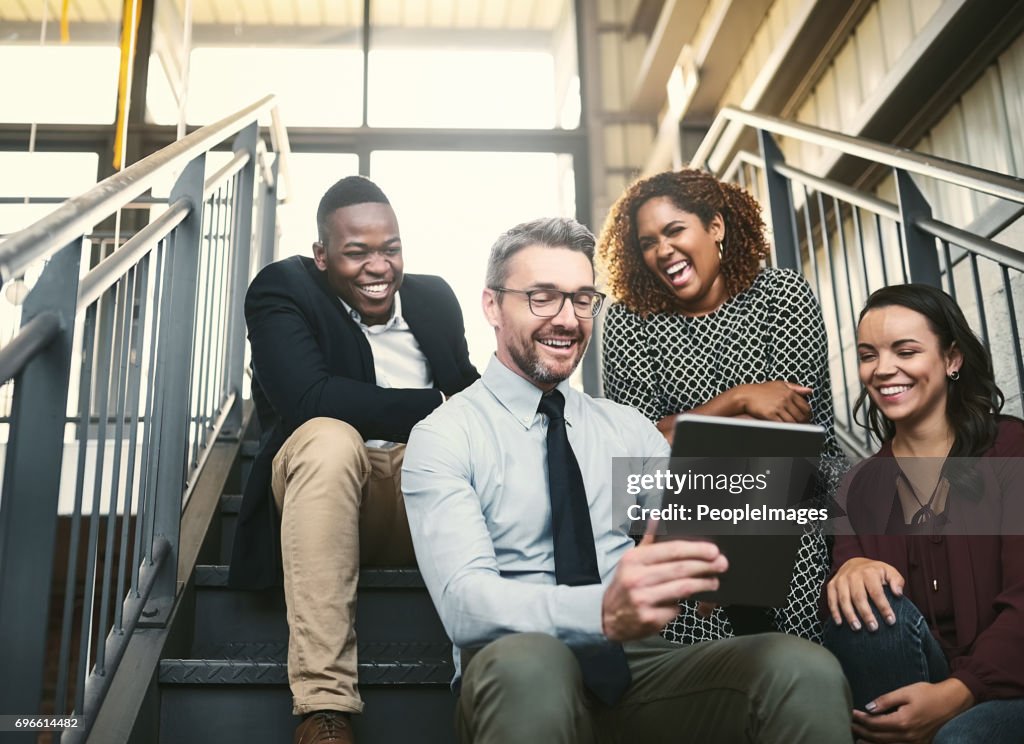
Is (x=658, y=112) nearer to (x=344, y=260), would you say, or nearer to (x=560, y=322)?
(x=344, y=260)

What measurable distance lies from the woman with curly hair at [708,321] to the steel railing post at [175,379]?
0.84 m

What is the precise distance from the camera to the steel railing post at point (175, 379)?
190 cm

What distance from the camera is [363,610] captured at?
Result: 6.49 ft

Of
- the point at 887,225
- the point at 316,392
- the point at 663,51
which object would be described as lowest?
the point at 316,392

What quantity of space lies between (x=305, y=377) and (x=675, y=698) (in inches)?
40.2

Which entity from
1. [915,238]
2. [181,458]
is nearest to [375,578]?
[181,458]

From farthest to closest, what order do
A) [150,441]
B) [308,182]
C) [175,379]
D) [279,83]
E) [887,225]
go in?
[279,83]
[308,182]
[887,225]
[175,379]
[150,441]

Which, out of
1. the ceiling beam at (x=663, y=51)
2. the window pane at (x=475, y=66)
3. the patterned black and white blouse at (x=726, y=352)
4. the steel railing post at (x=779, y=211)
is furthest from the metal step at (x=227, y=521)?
the window pane at (x=475, y=66)

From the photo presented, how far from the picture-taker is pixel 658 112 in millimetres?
5824

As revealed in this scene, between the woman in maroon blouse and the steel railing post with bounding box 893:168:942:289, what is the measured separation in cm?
47

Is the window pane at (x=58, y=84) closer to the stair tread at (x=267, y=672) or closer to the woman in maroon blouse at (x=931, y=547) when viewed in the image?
the stair tread at (x=267, y=672)

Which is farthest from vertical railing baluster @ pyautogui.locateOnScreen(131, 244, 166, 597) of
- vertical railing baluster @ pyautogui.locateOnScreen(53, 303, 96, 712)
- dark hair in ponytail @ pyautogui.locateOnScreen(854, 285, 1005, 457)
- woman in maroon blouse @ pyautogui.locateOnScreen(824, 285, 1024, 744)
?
dark hair in ponytail @ pyautogui.locateOnScreen(854, 285, 1005, 457)

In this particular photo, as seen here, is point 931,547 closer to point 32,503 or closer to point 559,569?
point 559,569

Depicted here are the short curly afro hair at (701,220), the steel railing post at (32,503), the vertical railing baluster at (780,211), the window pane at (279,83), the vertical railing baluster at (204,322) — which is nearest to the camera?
the steel railing post at (32,503)
